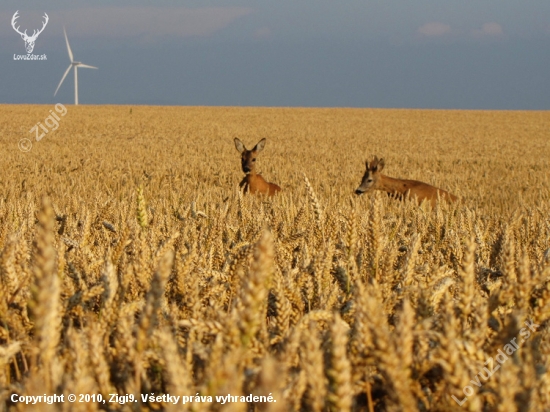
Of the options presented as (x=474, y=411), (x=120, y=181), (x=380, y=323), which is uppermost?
(x=120, y=181)

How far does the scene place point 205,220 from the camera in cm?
449

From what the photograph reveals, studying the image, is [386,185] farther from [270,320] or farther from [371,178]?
[270,320]

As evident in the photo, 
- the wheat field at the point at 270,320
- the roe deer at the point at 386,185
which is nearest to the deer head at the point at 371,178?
the roe deer at the point at 386,185

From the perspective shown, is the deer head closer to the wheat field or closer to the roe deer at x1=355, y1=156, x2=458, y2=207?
the roe deer at x1=355, y1=156, x2=458, y2=207

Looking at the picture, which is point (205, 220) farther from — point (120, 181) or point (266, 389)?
point (120, 181)

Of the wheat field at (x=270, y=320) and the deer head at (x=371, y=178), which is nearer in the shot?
the wheat field at (x=270, y=320)

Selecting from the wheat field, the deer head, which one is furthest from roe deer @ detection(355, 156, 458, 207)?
the wheat field

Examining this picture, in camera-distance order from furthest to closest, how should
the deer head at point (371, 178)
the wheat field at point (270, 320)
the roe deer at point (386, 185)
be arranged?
the deer head at point (371, 178) < the roe deer at point (386, 185) < the wheat field at point (270, 320)

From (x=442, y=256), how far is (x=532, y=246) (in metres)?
0.83

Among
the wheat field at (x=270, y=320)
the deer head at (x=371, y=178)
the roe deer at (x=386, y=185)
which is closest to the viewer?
the wheat field at (x=270, y=320)

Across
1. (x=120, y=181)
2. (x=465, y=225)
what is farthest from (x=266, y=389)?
(x=120, y=181)

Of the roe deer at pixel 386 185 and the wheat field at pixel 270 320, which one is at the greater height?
the roe deer at pixel 386 185

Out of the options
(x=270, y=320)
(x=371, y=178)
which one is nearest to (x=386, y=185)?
(x=371, y=178)

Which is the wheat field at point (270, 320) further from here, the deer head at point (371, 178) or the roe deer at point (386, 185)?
the deer head at point (371, 178)
